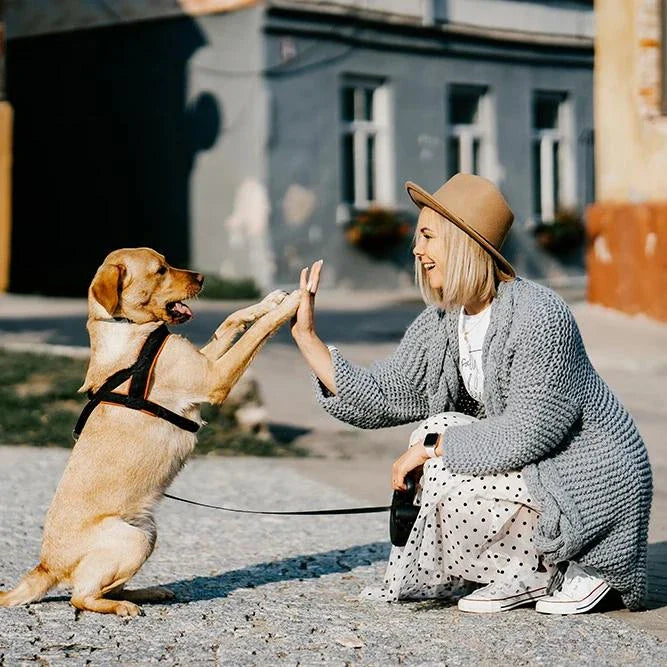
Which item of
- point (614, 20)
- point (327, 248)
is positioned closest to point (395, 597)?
point (614, 20)

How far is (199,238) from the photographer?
66.6 feet

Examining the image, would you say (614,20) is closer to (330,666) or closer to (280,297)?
(280,297)

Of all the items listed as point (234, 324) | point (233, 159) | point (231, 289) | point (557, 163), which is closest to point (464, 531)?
point (234, 324)

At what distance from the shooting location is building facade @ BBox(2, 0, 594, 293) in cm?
1970

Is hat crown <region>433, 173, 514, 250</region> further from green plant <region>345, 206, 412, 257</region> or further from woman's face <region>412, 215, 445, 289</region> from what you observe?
green plant <region>345, 206, 412, 257</region>

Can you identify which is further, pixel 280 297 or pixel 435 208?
→ pixel 280 297

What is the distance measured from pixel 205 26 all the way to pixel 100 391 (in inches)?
623

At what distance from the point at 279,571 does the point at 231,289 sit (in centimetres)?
1377

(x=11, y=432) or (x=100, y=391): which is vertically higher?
(x=100, y=391)

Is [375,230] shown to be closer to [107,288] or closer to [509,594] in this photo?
[107,288]

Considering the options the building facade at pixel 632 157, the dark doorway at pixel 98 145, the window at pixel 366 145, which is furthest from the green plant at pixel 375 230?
the building facade at pixel 632 157

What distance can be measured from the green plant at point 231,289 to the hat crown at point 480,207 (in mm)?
14301

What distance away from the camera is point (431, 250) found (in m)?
4.84

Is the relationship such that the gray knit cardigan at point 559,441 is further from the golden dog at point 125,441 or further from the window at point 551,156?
the window at point 551,156
